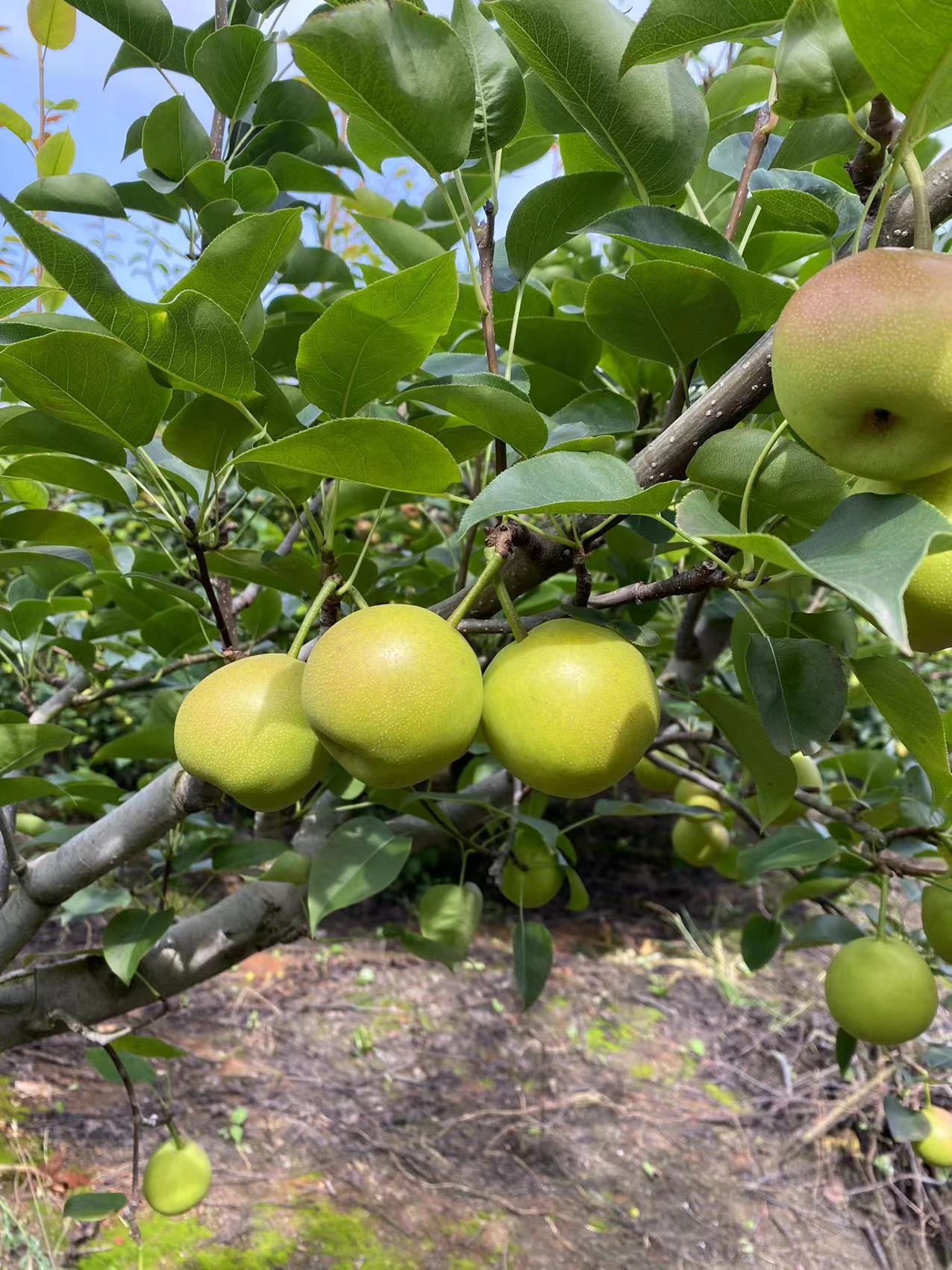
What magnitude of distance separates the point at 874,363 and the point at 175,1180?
149 centimetres

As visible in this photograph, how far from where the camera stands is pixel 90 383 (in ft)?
1.86

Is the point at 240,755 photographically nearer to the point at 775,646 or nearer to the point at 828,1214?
the point at 775,646

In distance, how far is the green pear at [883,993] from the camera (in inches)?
40.9

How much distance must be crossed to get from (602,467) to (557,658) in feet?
0.44

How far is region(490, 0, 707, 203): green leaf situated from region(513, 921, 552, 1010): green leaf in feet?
3.48

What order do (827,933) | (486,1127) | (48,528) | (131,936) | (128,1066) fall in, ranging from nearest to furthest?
(48,528), (131,936), (827,933), (128,1066), (486,1127)

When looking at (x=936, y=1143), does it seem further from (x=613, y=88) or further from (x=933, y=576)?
(x=613, y=88)

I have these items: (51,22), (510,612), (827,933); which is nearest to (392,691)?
(510,612)

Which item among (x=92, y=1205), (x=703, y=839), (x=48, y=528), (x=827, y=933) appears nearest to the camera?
(x=48, y=528)

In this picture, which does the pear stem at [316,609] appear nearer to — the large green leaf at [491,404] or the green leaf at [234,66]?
the large green leaf at [491,404]

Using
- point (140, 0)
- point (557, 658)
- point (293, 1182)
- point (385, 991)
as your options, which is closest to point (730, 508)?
point (557, 658)

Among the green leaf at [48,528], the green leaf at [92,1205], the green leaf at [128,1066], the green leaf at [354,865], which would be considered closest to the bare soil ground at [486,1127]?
the green leaf at [128,1066]

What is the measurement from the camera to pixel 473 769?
169 cm

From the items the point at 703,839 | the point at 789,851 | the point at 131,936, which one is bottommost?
the point at 703,839
